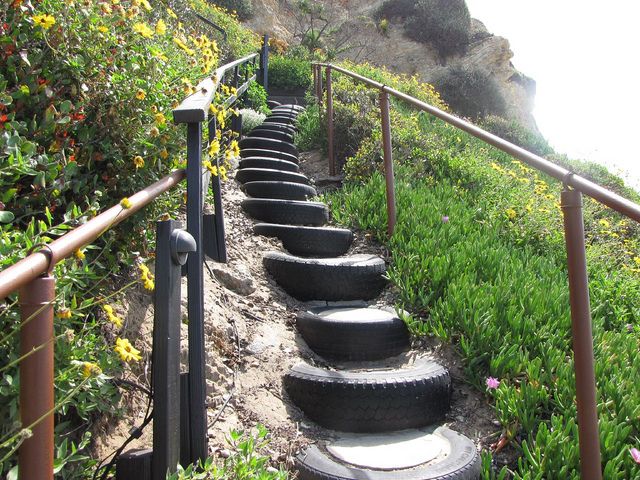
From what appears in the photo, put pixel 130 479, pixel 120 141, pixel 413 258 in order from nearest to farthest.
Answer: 1. pixel 130 479
2. pixel 120 141
3. pixel 413 258

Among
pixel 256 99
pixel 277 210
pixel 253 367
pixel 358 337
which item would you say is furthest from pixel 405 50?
pixel 253 367

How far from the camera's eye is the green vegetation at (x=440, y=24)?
912 inches

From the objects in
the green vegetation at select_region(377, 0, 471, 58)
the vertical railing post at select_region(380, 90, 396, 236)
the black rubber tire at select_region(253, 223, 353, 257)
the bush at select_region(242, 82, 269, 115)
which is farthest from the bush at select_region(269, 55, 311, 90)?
the green vegetation at select_region(377, 0, 471, 58)

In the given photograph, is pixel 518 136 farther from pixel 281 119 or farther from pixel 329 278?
pixel 329 278

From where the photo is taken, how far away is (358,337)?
119 inches

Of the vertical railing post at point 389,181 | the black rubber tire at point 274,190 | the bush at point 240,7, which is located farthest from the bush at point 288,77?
the bush at point 240,7

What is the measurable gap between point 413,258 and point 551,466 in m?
1.73

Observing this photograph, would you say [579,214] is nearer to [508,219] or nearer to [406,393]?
[406,393]

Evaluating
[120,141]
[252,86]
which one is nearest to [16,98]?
[120,141]

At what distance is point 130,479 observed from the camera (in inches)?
60.9

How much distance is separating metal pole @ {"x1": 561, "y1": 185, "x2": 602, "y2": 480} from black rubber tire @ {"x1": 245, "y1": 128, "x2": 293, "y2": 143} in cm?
571

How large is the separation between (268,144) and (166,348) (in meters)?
5.24

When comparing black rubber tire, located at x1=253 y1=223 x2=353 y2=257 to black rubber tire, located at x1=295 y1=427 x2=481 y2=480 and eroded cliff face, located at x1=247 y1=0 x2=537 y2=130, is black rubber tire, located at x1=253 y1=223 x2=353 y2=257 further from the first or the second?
eroded cliff face, located at x1=247 y1=0 x2=537 y2=130

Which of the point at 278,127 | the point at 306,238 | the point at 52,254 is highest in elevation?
the point at 278,127
